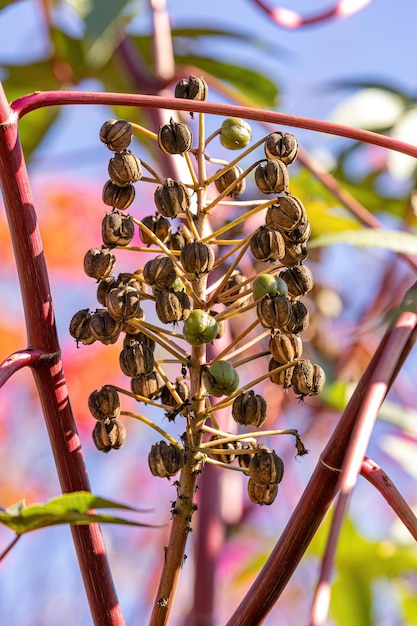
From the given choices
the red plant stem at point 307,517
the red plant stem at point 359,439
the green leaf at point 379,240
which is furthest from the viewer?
the green leaf at point 379,240

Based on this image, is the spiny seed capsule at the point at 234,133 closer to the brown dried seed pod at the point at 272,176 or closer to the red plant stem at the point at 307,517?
the brown dried seed pod at the point at 272,176

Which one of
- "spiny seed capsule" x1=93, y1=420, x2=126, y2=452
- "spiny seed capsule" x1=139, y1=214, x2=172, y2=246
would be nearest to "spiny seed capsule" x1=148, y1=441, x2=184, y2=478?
"spiny seed capsule" x1=93, y1=420, x2=126, y2=452

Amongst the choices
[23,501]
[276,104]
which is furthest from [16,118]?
[276,104]

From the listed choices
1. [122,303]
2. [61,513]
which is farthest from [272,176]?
[61,513]

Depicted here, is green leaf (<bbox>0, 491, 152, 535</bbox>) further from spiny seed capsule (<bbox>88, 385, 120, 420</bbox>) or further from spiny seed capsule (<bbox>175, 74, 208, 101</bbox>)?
spiny seed capsule (<bbox>175, 74, 208, 101</bbox>)

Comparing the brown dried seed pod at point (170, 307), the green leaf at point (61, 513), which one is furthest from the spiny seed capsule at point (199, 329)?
the green leaf at point (61, 513)

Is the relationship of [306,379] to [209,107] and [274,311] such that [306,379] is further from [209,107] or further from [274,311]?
[209,107]

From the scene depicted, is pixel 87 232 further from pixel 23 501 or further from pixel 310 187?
pixel 23 501
